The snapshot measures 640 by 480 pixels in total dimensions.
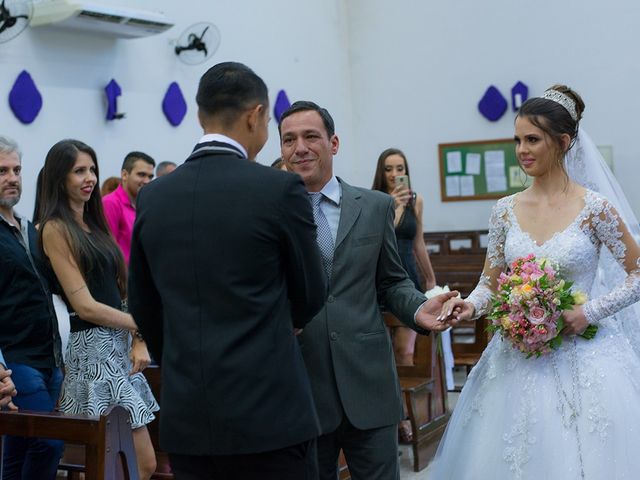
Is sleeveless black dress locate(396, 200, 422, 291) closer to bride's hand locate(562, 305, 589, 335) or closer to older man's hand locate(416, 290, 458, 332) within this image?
bride's hand locate(562, 305, 589, 335)

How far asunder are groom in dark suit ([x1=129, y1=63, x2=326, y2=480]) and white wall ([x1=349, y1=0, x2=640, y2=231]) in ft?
29.7

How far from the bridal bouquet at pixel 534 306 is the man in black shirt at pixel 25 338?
5.15 feet

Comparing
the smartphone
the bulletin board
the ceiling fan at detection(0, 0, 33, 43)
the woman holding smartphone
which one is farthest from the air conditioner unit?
the bulletin board

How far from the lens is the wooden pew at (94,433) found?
8.05 feet

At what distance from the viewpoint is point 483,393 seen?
325 cm

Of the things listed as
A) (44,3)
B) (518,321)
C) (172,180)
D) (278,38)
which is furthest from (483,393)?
(278,38)

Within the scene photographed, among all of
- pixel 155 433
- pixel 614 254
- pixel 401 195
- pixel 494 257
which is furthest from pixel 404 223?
pixel 614 254

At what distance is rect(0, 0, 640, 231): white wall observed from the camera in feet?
26.7

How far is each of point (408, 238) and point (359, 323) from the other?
144 inches

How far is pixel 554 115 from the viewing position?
3.19 m

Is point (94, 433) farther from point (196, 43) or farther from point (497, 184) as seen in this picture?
point (497, 184)

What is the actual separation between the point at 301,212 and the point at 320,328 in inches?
26.1

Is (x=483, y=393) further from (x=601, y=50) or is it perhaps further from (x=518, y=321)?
(x=601, y=50)

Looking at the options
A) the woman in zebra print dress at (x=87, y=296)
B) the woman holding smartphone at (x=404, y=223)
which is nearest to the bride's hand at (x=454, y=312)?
the woman in zebra print dress at (x=87, y=296)
